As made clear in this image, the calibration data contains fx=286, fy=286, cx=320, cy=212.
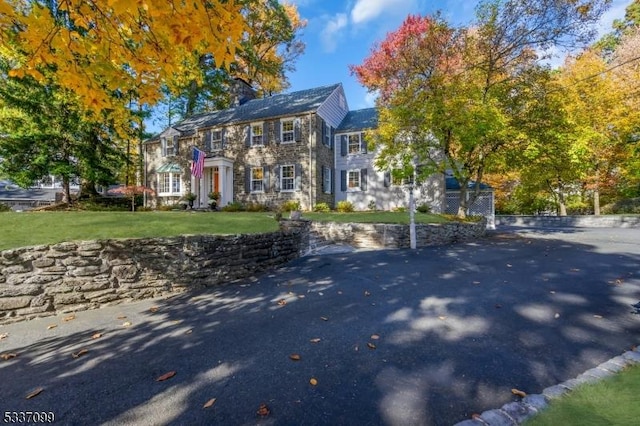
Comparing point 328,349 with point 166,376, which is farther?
point 328,349

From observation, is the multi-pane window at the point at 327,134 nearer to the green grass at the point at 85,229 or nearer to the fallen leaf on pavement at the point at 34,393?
the green grass at the point at 85,229

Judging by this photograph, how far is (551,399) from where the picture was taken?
7.83 feet

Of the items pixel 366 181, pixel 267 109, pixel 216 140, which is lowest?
pixel 366 181

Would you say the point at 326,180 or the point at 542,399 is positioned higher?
the point at 326,180

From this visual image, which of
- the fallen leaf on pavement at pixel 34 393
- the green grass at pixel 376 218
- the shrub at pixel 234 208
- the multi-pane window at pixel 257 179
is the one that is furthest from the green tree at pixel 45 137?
the fallen leaf on pavement at pixel 34 393

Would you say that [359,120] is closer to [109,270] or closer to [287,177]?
A: [287,177]

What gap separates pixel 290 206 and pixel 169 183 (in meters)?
9.47

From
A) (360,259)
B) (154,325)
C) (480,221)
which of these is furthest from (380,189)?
(154,325)

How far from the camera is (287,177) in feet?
58.3

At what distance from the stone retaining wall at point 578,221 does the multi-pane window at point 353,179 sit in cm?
1170

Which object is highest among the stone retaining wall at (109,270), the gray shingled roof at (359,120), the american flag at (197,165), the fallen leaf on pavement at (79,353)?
the gray shingled roof at (359,120)

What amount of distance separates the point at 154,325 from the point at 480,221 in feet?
45.3

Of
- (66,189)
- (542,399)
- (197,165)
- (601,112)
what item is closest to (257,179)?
(197,165)

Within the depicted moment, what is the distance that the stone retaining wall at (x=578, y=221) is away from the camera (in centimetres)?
1608
